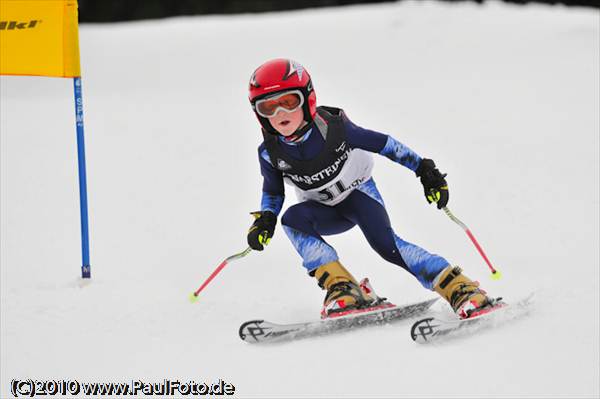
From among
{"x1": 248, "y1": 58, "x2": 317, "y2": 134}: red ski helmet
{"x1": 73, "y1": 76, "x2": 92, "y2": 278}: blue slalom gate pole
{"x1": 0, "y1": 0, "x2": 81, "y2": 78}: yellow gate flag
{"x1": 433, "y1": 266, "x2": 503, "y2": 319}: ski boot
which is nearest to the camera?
{"x1": 433, "y1": 266, "x2": 503, "y2": 319}: ski boot

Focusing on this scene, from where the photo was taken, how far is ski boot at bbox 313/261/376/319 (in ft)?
16.5

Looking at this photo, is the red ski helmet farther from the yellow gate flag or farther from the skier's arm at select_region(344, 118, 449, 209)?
the yellow gate flag

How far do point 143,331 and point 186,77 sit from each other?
9737 millimetres

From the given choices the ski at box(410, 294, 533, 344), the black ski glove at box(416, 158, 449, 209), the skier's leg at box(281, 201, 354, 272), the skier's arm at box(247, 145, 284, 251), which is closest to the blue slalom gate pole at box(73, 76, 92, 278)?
the skier's arm at box(247, 145, 284, 251)

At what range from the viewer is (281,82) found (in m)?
4.93

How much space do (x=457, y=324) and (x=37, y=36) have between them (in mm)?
4188

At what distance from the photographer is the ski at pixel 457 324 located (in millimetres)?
4484

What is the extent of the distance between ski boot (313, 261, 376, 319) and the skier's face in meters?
0.98

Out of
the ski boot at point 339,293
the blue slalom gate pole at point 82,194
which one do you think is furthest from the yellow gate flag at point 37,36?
the ski boot at point 339,293

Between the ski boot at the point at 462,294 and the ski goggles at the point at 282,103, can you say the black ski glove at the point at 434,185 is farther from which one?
the ski goggles at the point at 282,103

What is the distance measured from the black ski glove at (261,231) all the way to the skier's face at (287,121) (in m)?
0.66

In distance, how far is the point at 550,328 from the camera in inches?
187

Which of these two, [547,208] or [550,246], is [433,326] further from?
[547,208]

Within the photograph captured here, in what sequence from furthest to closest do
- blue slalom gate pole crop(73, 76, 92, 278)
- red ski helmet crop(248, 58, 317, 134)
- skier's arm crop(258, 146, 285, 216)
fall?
blue slalom gate pole crop(73, 76, 92, 278), skier's arm crop(258, 146, 285, 216), red ski helmet crop(248, 58, 317, 134)
